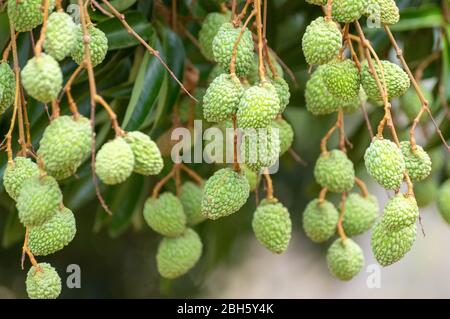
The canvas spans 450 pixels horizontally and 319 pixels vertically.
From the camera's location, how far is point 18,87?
2.74ft

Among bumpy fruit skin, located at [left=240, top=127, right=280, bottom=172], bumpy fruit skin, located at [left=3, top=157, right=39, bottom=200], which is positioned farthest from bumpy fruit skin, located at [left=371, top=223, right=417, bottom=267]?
bumpy fruit skin, located at [left=3, top=157, right=39, bottom=200]

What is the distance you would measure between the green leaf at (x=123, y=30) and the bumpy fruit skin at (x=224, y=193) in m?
0.28

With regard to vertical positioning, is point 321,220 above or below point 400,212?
below

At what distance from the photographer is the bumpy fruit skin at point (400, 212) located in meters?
0.82

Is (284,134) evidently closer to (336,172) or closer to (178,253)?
(336,172)

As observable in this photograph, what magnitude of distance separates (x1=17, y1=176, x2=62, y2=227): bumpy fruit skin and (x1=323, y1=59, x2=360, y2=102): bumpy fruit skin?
31 centimetres

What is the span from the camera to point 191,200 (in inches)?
46.3

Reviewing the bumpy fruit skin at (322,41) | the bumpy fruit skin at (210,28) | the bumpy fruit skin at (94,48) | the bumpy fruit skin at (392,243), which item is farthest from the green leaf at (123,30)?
the bumpy fruit skin at (392,243)

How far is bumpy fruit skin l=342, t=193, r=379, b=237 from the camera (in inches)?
45.5

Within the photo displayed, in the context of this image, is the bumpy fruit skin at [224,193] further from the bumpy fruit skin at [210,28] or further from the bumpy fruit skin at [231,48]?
the bumpy fruit skin at [210,28]

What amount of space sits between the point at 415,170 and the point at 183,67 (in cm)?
40

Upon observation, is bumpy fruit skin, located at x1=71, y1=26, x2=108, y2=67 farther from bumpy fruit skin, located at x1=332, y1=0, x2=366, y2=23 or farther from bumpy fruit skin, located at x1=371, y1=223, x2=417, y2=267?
bumpy fruit skin, located at x1=371, y1=223, x2=417, y2=267

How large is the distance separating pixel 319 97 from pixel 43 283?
385 mm

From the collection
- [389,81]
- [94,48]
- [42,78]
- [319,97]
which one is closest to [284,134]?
[319,97]
